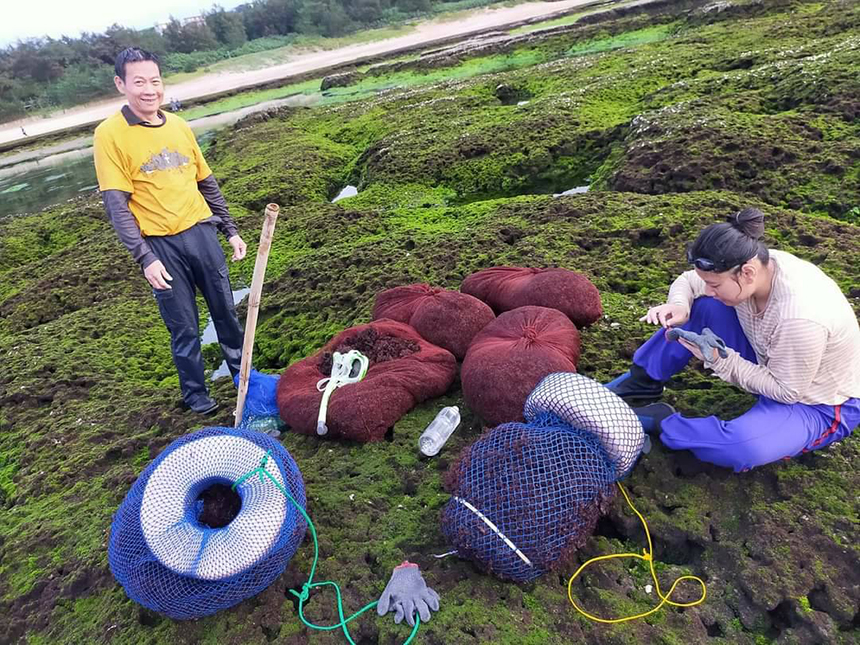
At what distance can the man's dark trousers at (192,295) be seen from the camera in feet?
14.3

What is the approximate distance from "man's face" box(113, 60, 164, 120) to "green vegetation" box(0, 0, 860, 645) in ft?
8.62

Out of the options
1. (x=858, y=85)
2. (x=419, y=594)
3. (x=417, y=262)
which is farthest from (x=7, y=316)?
(x=858, y=85)

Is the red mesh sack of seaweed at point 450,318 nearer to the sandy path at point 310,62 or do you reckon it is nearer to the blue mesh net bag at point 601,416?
the blue mesh net bag at point 601,416

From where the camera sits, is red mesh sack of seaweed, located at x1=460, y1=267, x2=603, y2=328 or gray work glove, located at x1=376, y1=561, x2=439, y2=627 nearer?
gray work glove, located at x1=376, y1=561, x2=439, y2=627

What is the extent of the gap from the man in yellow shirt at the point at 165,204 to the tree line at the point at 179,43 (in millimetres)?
52130

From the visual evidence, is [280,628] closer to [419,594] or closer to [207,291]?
[419,594]

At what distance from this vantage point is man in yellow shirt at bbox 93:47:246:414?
3916 millimetres

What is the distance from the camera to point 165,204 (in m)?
4.20

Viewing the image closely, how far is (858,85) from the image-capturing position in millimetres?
8070

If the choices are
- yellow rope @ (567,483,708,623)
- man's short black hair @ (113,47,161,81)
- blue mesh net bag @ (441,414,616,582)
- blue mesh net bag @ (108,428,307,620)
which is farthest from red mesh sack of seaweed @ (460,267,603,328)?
man's short black hair @ (113,47,161,81)

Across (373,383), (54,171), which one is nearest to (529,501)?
(373,383)

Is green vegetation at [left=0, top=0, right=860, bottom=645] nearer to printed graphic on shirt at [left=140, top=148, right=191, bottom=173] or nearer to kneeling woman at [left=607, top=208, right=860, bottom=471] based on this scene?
kneeling woman at [left=607, top=208, right=860, bottom=471]

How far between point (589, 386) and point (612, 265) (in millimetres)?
3048

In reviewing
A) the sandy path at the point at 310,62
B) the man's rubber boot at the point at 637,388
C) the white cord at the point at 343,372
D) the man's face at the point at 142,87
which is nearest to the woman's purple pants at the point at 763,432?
Result: the man's rubber boot at the point at 637,388
